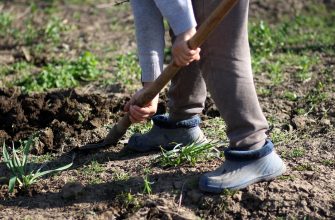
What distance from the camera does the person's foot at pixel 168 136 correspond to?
4535 millimetres

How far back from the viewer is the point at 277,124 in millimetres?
5066

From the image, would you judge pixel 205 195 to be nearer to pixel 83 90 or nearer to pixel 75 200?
pixel 75 200

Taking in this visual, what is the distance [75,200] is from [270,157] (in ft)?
3.60

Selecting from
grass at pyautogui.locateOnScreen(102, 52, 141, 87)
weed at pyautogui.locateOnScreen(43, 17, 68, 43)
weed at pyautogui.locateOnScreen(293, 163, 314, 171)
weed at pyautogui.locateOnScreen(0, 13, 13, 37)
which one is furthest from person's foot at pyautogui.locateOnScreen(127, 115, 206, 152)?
weed at pyautogui.locateOnScreen(0, 13, 13, 37)

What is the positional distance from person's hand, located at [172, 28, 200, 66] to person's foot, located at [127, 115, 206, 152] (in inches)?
34.1

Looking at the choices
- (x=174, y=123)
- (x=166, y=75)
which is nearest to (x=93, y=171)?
(x=174, y=123)

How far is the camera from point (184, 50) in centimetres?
366

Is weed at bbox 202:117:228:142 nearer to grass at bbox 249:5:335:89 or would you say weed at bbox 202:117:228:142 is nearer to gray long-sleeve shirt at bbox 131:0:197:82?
grass at bbox 249:5:335:89

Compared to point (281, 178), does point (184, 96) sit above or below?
above

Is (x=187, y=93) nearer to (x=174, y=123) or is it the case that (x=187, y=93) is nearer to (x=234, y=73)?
(x=174, y=123)

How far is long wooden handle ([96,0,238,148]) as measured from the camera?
3531 millimetres

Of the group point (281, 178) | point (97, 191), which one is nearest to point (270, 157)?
point (281, 178)

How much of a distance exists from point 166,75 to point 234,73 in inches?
14.1

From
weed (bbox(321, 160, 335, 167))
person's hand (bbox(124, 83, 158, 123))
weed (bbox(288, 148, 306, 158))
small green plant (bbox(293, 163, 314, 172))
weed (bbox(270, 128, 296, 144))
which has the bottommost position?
weed (bbox(321, 160, 335, 167))
